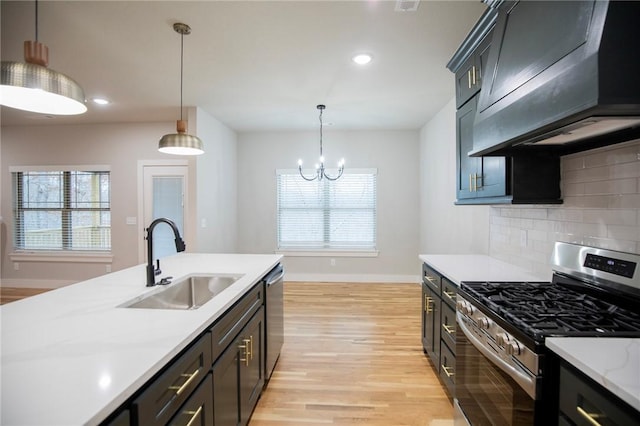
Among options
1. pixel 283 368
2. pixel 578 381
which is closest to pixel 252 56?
pixel 283 368

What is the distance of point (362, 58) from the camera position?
8.83 ft

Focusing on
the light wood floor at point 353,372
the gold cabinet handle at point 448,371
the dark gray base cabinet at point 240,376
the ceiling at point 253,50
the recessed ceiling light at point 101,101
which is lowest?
the light wood floor at point 353,372

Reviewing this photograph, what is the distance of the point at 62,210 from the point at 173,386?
5.71 m

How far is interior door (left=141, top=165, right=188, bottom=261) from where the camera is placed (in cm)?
468

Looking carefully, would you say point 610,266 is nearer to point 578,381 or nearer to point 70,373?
point 578,381

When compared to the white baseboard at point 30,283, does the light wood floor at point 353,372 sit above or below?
below

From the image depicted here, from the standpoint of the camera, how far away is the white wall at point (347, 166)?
5.45 m

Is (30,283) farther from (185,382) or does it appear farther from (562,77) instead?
(562,77)

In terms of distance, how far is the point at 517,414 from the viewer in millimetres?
1182

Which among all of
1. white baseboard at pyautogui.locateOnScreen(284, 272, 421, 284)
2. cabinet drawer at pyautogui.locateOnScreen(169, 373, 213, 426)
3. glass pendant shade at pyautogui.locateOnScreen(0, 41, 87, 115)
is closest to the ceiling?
glass pendant shade at pyautogui.locateOnScreen(0, 41, 87, 115)

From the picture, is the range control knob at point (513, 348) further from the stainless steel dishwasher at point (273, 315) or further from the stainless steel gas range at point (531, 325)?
the stainless steel dishwasher at point (273, 315)

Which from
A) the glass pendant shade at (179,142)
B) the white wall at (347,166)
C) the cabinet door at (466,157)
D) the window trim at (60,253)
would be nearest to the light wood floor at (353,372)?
the white wall at (347,166)

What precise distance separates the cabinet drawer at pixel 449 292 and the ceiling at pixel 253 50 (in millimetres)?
1913

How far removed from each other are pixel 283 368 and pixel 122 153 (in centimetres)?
442
